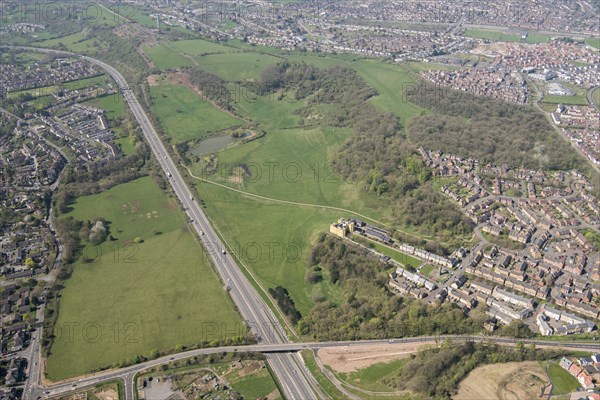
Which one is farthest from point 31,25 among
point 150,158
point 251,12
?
point 150,158

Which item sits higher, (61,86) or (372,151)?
(372,151)

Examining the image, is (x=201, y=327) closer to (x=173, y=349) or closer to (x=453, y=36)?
(x=173, y=349)

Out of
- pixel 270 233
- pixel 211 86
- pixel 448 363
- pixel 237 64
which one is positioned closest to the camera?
pixel 448 363

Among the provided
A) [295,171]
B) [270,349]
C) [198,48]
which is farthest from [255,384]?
[198,48]

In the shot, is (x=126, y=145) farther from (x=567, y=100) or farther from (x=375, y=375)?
(x=567, y=100)

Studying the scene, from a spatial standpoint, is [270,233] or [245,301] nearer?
[245,301]
